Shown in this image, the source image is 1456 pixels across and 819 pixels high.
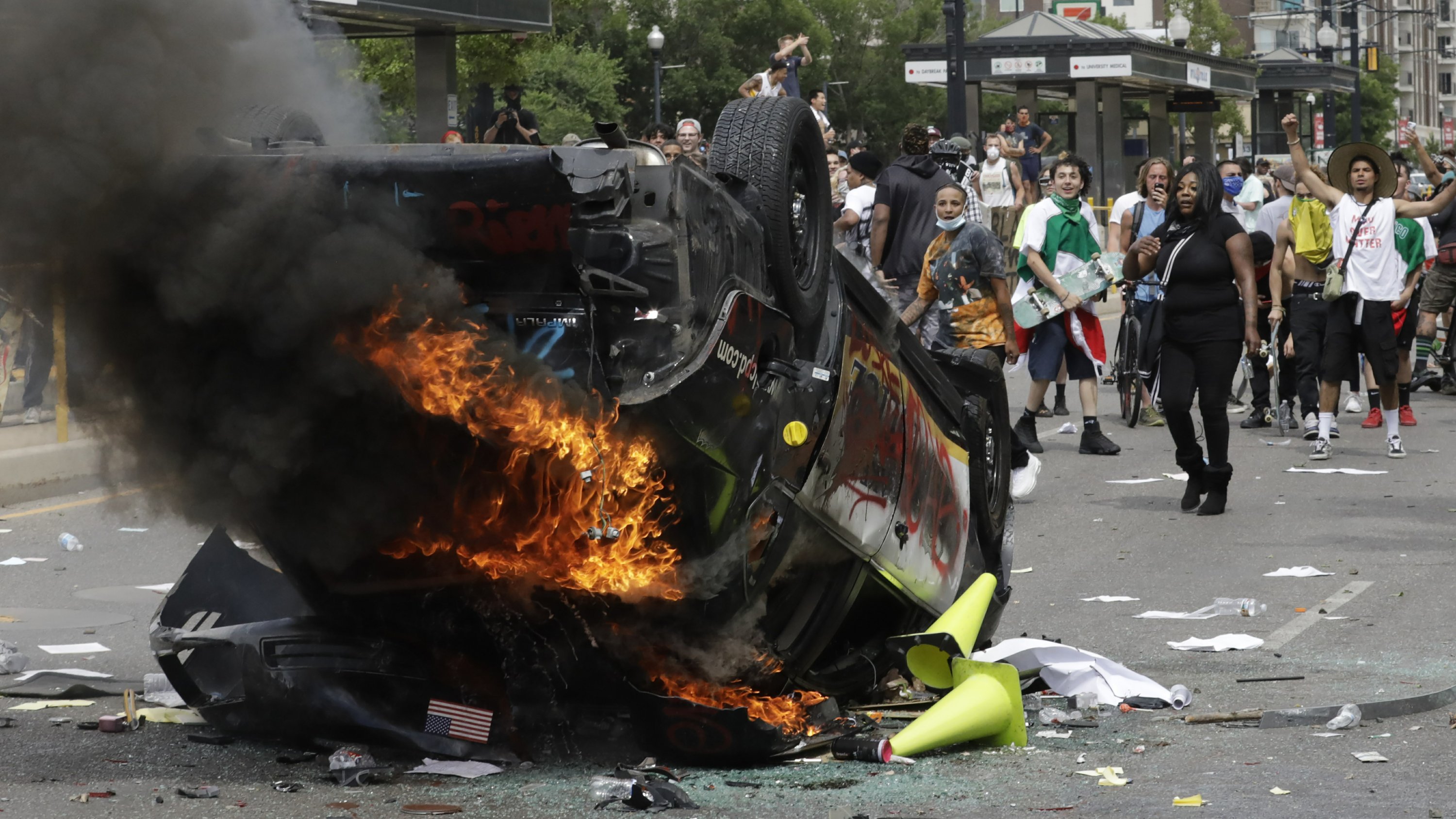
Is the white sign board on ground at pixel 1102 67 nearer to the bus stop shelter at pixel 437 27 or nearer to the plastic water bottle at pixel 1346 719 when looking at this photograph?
the bus stop shelter at pixel 437 27

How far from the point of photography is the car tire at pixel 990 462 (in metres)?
6.93

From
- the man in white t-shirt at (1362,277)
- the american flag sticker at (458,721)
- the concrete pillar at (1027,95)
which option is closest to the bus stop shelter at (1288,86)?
the concrete pillar at (1027,95)

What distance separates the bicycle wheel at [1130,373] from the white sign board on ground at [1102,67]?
2843 centimetres

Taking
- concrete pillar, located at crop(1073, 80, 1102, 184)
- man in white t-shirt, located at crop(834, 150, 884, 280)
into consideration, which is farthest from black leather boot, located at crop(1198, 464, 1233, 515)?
concrete pillar, located at crop(1073, 80, 1102, 184)

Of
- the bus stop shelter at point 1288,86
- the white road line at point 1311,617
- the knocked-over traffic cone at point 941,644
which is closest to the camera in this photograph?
the knocked-over traffic cone at point 941,644

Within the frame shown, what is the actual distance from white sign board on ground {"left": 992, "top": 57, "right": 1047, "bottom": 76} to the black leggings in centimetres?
3240

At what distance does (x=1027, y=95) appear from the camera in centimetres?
4688

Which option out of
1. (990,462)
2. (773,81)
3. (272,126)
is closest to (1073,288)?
(773,81)

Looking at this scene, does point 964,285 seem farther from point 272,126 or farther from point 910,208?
point 272,126

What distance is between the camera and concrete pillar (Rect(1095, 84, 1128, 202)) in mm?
46969

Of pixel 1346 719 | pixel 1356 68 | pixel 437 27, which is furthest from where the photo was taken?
pixel 1356 68

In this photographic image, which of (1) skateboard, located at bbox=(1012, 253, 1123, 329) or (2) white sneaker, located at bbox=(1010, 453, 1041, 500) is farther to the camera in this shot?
(1) skateboard, located at bbox=(1012, 253, 1123, 329)

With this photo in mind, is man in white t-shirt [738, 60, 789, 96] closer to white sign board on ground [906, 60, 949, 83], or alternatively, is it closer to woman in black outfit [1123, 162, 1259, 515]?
woman in black outfit [1123, 162, 1259, 515]

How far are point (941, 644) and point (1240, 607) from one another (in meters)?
2.77
